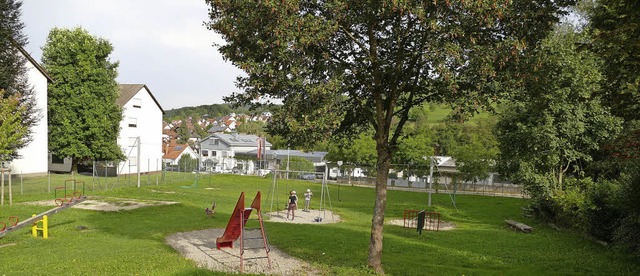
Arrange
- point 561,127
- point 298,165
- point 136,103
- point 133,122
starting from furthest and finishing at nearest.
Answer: point 298,165, point 136,103, point 133,122, point 561,127

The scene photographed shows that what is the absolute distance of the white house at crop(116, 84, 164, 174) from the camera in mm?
51000

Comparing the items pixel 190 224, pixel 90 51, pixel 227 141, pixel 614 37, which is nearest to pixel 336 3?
pixel 614 37

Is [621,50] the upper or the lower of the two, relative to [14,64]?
lower

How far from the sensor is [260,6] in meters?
9.88

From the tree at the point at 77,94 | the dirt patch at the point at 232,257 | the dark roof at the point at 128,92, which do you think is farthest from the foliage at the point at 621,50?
the dark roof at the point at 128,92

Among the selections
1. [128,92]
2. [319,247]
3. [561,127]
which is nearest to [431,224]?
[561,127]

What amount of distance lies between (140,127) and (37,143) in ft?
46.4

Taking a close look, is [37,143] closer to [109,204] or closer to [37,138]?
[37,138]

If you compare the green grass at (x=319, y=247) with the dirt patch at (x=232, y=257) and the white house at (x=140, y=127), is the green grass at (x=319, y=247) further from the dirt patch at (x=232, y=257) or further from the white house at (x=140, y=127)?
the white house at (x=140, y=127)

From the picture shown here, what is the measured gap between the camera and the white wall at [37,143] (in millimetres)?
38469

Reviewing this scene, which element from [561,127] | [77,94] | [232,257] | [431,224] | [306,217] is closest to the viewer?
[232,257]

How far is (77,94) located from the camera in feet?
143

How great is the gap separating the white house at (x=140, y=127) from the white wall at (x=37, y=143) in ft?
31.3

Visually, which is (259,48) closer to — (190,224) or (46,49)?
(190,224)
